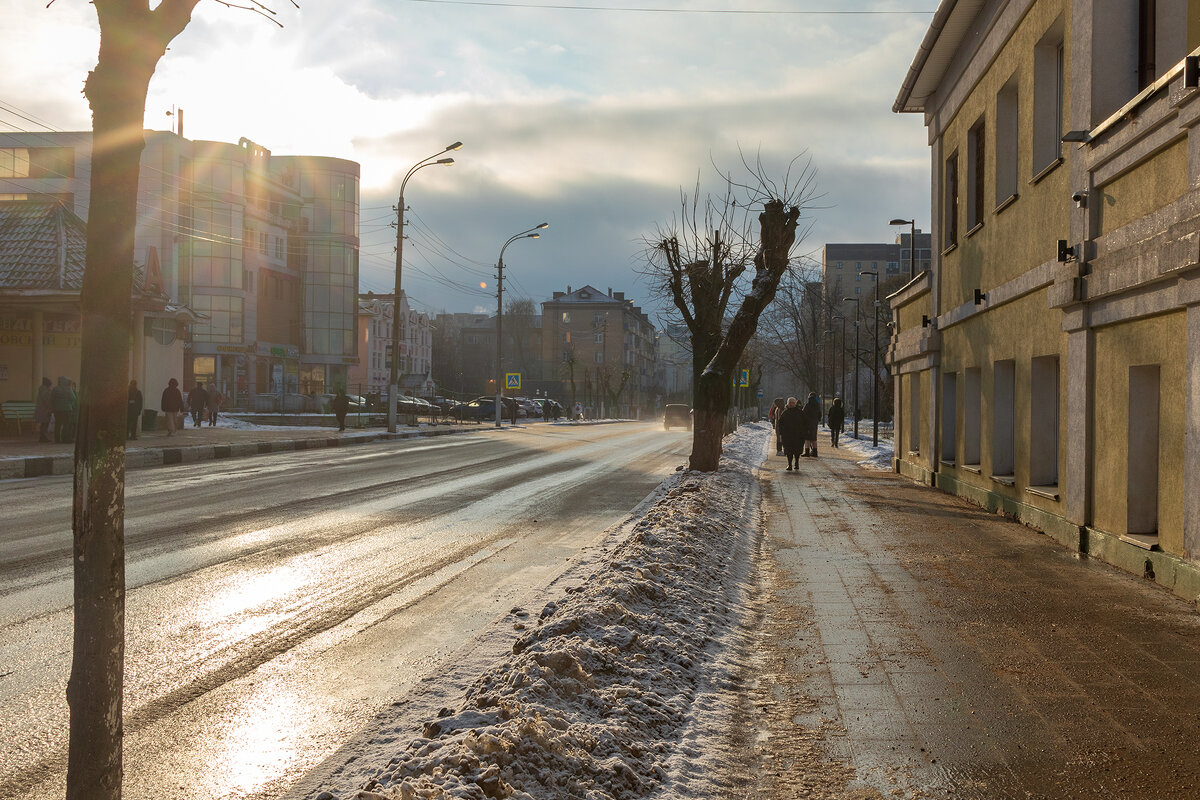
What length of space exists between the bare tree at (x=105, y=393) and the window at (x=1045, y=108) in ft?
36.0

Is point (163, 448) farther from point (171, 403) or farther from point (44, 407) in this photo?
point (171, 403)

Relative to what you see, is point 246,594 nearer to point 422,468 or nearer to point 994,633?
point 994,633

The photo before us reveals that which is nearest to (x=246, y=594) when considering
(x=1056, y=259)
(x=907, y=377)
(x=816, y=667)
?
(x=816, y=667)

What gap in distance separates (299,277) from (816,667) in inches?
2781

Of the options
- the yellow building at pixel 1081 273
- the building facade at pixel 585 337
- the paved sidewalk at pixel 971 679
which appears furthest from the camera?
the building facade at pixel 585 337

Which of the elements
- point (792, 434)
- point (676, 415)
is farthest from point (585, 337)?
point (792, 434)

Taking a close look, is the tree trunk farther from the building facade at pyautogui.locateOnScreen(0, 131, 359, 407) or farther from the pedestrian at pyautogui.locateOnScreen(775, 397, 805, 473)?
the building facade at pyautogui.locateOnScreen(0, 131, 359, 407)

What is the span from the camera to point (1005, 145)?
13.5 metres

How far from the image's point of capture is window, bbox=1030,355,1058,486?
11.4 meters

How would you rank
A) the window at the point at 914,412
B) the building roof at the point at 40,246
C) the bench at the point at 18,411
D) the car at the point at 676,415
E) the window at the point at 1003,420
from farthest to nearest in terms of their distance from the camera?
the car at the point at 676,415 < the building roof at the point at 40,246 < the bench at the point at 18,411 < the window at the point at 914,412 < the window at the point at 1003,420

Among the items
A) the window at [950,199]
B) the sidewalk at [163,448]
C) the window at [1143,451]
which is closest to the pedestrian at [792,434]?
the window at [950,199]

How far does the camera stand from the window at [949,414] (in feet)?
54.9

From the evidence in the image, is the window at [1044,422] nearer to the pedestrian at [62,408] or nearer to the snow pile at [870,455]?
the snow pile at [870,455]

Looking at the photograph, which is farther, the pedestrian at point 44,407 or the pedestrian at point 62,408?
the pedestrian at point 44,407
